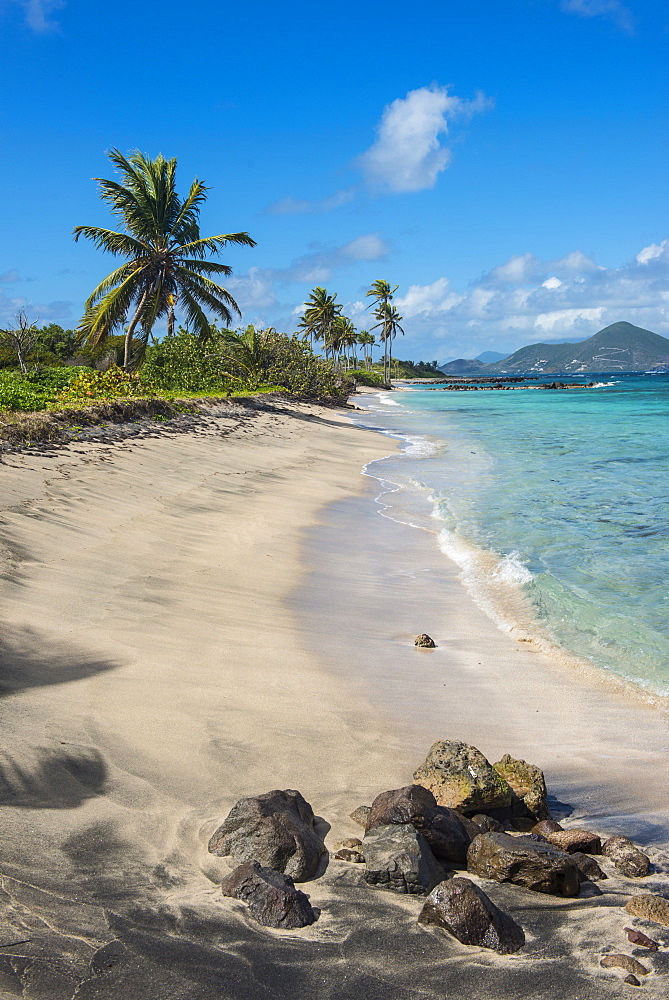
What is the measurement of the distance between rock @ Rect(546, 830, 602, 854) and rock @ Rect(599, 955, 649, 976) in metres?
0.88

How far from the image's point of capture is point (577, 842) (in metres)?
3.47

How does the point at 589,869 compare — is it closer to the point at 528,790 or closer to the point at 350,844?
the point at 528,790

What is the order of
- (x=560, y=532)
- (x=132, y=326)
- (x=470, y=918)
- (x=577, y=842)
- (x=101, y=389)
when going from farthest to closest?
(x=132, y=326) < (x=101, y=389) < (x=560, y=532) < (x=577, y=842) < (x=470, y=918)

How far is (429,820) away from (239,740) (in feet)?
4.71

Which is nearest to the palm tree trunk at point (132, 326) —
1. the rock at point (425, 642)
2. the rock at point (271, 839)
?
Answer: the rock at point (425, 642)

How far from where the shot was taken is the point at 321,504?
13602mm

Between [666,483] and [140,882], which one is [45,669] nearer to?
[140,882]

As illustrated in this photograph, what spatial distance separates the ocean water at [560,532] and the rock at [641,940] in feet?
11.4

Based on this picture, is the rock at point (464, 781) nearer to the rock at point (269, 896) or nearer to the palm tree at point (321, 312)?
the rock at point (269, 896)

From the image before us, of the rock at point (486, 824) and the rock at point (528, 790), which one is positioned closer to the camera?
the rock at point (486, 824)

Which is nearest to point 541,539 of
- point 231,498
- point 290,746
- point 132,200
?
point 231,498

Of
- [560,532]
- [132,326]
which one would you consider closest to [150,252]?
[132,326]

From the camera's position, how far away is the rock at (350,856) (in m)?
3.19

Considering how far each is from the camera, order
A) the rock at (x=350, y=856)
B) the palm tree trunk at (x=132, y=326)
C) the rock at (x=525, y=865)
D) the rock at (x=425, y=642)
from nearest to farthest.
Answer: the rock at (x=525, y=865), the rock at (x=350, y=856), the rock at (x=425, y=642), the palm tree trunk at (x=132, y=326)
